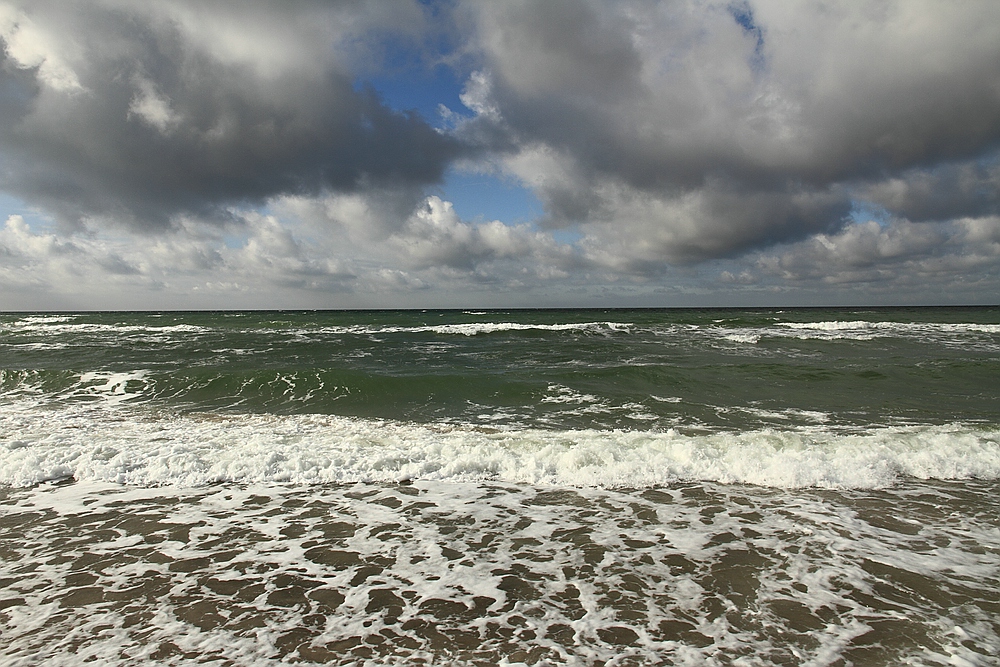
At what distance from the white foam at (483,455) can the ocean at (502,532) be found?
0.05 m

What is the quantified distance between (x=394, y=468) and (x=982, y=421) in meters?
11.6

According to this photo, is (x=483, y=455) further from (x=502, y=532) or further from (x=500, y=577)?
(x=500, y=577)

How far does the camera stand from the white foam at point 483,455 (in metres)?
6.32

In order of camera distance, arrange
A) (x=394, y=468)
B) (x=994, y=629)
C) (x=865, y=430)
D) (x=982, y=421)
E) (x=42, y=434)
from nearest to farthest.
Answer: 1. (x=994, y=629)
2. (x=394, y=468)
3. (x=42, y=434)
4. (x=865, y=430)
5. (x=982, y=421)

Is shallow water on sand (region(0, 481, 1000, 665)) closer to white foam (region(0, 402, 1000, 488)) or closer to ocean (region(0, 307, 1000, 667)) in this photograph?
ocean (region(0, 307, 1000, 667))

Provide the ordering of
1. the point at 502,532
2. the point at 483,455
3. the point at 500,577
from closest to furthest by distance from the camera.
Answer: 1. the point at 500,577
2. the point at 502,532
3. the point at 483,455

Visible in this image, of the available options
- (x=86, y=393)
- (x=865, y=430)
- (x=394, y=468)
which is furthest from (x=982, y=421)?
(x=86, y=393)

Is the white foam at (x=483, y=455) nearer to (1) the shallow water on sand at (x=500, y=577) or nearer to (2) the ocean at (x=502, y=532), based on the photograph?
(2) the ocean at (x=502, y=532)

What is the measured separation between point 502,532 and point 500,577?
0.83 metres

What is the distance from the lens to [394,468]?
263 inches

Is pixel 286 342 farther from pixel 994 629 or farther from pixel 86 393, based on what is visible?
pixel 994 629

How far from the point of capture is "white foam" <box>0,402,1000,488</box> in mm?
6320

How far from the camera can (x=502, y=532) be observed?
479 cm

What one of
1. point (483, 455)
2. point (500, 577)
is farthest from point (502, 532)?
point (483, 455)
